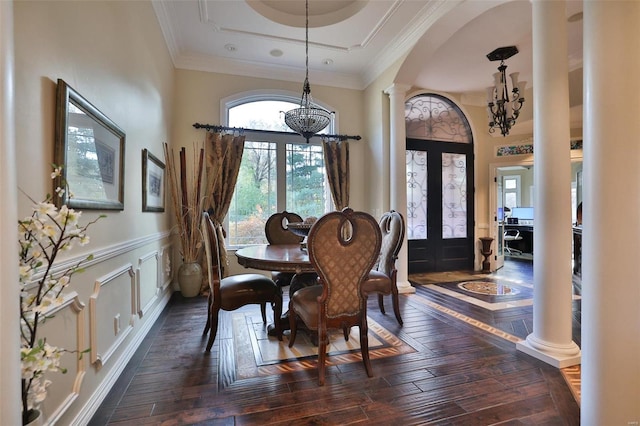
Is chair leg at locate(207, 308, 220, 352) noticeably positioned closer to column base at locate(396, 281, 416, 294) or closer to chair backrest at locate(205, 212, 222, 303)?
chair backrest at locate(205, 212, 222, 303)

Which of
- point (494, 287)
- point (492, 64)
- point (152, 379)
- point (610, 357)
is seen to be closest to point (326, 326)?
point (152, 379)

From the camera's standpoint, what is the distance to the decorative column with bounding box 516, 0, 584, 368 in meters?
2.18

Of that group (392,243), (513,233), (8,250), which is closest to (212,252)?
(8,250)

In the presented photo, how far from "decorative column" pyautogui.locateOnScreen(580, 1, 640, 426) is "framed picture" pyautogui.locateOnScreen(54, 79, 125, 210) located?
228 cm

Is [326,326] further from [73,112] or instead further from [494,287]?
[494,287]

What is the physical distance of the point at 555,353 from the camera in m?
2.18

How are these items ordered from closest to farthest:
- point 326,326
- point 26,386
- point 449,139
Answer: point 26,386
point 326,326
point 449,139

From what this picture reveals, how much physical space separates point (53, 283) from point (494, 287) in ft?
16.3

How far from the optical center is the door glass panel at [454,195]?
18.2ft

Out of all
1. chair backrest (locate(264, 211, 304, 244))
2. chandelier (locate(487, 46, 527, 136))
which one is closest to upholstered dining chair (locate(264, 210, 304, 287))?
chair backrest (locate(264, 211, 304, 244))

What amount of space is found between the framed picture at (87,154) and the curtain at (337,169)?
10.2 ft

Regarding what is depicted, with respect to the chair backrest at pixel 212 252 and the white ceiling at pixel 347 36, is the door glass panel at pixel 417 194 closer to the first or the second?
the white ceiling at pixel 347 36

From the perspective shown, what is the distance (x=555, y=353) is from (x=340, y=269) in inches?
68.4

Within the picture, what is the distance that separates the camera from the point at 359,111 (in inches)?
203
